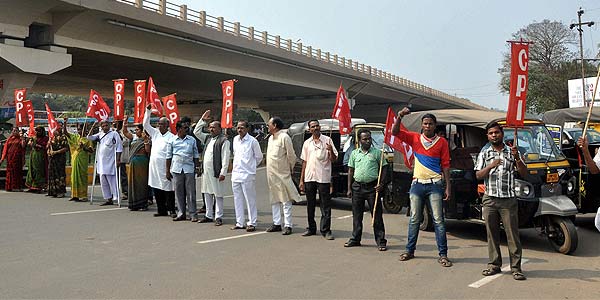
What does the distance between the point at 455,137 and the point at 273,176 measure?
318cm

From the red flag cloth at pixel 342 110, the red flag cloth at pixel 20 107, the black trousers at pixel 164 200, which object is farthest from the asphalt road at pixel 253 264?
the red flag cloth at pixel 20 107

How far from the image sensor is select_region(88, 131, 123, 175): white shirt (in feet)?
38.9

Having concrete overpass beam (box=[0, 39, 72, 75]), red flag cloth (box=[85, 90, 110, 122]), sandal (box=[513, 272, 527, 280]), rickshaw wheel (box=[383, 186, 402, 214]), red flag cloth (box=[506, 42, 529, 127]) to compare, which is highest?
concrete overpass beam (box=[0, 39, 72, 75])

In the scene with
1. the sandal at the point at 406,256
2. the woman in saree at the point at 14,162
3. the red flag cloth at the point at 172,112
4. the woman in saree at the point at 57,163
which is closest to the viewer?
the sandal at the point at 406,256

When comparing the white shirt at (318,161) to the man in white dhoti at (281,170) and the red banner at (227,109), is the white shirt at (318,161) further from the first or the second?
the red banner at (227,109)

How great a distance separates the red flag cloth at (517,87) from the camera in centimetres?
609

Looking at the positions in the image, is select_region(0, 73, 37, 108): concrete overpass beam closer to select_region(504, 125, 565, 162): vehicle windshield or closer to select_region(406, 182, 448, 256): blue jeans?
select_region(406, 182, 448, 256): blue jeans

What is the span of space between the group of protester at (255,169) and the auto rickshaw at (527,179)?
0.67 meters

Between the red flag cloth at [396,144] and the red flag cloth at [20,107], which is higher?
the red flag cloth at [20,107]

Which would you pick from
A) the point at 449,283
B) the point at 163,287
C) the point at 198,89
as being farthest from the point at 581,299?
the point at 198,89

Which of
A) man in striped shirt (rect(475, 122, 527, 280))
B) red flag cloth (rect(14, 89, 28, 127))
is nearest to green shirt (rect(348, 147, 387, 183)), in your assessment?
man in striped shirt (rect(475, 122, 527, 280))

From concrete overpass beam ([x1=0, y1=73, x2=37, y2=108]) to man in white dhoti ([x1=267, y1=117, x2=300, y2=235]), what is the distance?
20.2 metres

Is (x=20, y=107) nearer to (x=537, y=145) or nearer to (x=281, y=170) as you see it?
(x=281, y=170)

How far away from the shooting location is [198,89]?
41375mm
